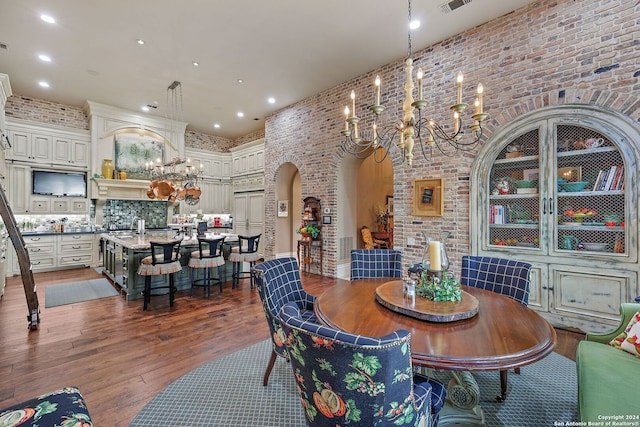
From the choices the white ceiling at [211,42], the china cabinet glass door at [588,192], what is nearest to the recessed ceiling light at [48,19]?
the white ceiling at [211,42]

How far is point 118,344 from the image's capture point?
9.72 ft

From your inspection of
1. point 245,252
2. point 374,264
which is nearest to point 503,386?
point 374,264

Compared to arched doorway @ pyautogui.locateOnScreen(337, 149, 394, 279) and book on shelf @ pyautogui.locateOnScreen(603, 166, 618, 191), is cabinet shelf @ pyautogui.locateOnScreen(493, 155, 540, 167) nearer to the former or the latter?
book on shelf @ pyautogui.locateOnScreen(603, 166, 618, 191)

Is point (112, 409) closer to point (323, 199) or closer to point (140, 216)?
point (323, 199)

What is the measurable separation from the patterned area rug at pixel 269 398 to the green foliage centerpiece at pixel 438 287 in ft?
2.89

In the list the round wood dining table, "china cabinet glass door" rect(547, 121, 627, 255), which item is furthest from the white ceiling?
the round wood dining table

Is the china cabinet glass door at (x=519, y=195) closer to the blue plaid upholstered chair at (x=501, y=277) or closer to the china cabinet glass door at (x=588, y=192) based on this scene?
the china cabinet glass door at (x=588, y=192)

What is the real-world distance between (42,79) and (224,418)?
723 cm

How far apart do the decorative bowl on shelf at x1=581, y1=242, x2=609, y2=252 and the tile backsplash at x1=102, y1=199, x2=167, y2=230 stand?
8886mm

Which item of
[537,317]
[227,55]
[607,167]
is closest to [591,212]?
[607,167]

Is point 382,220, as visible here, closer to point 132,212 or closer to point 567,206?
point 567,206

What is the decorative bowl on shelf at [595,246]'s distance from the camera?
3.13m

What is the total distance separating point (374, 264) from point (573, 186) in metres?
2.49

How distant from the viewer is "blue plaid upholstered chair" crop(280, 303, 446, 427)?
0.93 metres
